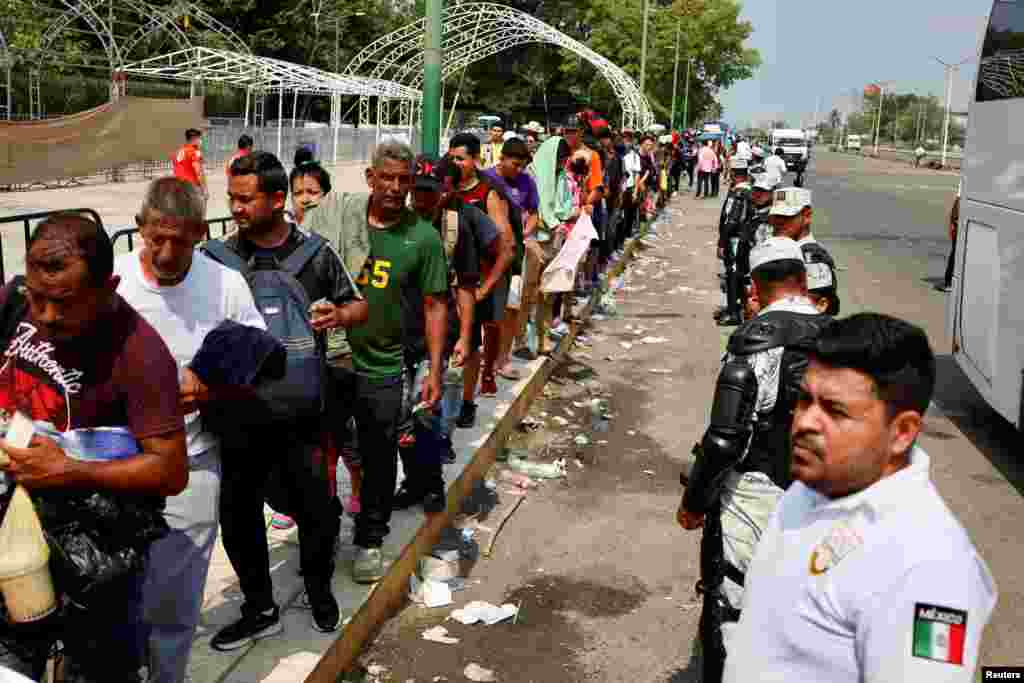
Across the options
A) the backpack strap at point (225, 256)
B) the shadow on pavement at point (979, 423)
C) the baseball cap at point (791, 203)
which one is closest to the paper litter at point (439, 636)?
the backpack strap at point (225, 256)

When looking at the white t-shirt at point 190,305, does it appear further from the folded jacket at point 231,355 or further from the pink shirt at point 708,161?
the pink shirt at point 708,161

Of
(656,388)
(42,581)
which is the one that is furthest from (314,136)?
(42,581)

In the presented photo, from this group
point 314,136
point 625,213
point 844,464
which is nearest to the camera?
point 844,464

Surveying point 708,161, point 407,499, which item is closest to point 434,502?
point 407,499

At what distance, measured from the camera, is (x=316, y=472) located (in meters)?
3.70

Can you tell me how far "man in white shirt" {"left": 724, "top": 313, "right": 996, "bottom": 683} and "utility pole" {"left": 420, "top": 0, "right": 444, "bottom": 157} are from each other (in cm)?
520

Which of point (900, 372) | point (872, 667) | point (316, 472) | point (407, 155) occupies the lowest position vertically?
point (316, 472)

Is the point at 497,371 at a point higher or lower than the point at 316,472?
lower

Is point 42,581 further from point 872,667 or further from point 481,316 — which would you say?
point 481,316

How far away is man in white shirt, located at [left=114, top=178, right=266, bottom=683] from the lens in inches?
117

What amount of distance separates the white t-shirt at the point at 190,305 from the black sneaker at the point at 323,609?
0.96 m

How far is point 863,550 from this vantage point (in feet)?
5.58

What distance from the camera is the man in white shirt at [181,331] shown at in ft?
9.75

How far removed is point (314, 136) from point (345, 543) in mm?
30337
